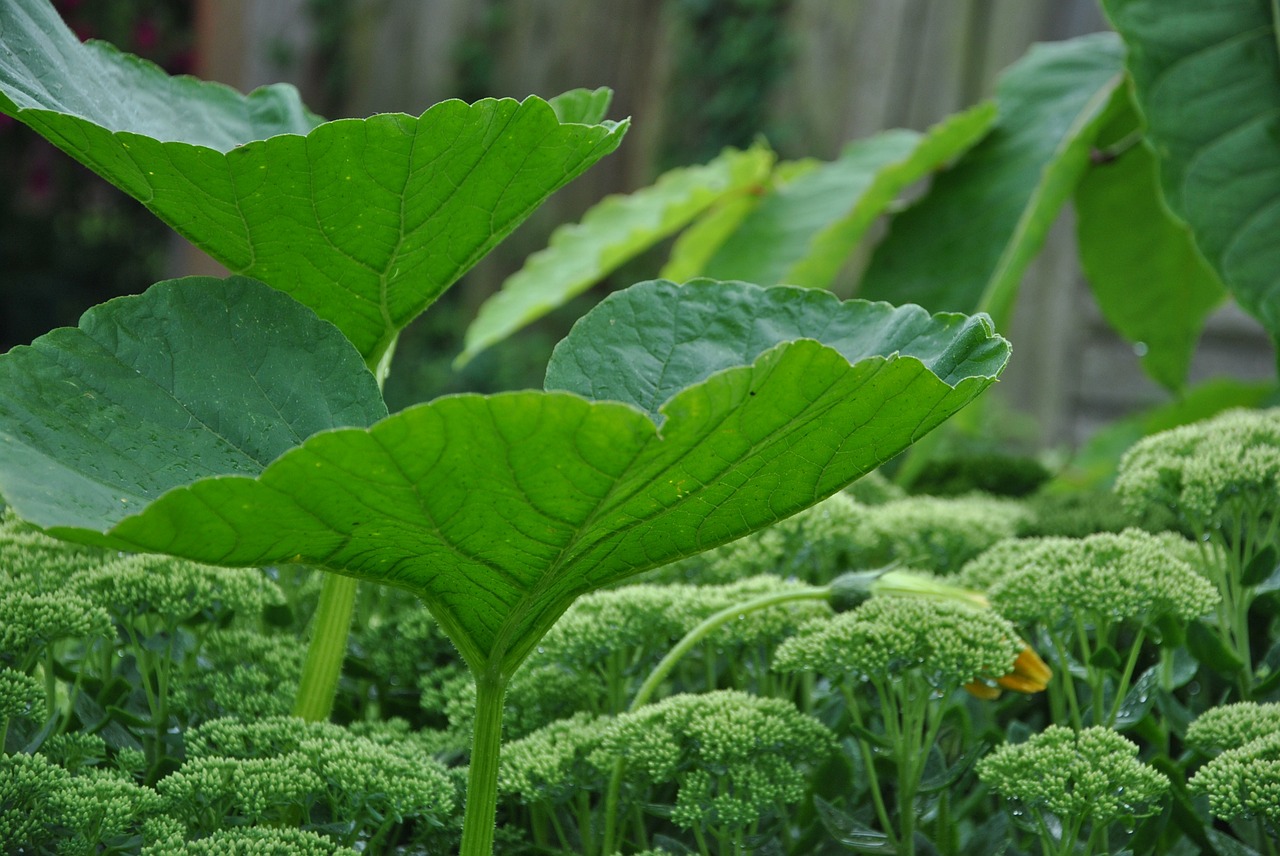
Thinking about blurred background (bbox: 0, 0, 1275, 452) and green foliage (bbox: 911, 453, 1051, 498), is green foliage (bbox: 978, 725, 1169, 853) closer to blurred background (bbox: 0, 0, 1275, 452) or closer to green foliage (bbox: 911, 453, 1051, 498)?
green foliage (bbox: 911, 453, 1051, 498)

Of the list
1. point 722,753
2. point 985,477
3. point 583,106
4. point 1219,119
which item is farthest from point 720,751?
point 985,477

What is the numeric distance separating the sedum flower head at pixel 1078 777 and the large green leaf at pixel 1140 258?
834mm

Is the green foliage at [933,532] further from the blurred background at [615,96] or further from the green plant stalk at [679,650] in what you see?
the blurred background at [615,96]

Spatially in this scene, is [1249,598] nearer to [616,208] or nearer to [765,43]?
[616,208]

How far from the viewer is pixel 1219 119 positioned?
3.12ft

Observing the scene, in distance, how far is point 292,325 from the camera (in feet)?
1.68

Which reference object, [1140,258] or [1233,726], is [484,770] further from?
[1140,258]

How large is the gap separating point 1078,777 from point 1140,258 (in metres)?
0.89

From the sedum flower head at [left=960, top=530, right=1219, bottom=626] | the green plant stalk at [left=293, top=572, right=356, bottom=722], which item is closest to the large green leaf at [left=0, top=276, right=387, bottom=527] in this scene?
the green plant stalk at [left=293, top=572, right=356, bottom=722]

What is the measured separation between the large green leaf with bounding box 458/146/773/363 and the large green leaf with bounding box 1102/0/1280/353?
0.39 meters

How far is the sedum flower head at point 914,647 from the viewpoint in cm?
55

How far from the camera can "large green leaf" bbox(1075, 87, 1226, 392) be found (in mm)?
1222

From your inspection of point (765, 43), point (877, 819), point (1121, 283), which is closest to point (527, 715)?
point (877, 819)

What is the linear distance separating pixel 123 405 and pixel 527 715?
0.27m
